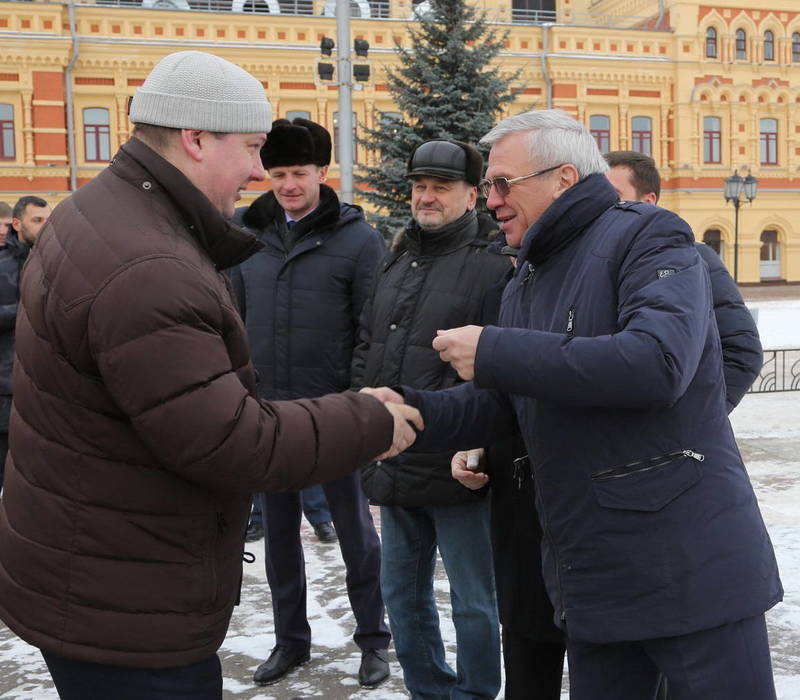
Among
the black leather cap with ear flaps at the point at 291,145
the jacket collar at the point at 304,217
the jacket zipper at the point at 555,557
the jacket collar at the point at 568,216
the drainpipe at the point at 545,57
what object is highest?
the drainpipe at the point at 545,57

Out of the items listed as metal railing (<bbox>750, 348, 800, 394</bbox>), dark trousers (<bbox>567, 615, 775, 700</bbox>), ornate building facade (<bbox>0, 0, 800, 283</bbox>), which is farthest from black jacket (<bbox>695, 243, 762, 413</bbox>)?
ornate building facade (<bbox>0, 0, 800, 283</bbox>)

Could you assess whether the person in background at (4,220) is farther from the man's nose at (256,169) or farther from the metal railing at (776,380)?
the metal railing at (776,380)

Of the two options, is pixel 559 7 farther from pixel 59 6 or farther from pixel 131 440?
pixel 131 440

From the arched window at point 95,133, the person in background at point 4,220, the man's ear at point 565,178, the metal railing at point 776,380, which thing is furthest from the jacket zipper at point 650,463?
the arched window at point 95,133

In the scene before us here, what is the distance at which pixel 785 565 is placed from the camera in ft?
17.0

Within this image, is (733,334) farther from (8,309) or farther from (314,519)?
(8,309)

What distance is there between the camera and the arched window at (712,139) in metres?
35.8

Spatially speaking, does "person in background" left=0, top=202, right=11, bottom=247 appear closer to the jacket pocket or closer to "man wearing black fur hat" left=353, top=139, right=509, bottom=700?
"man wearing black fur hat" left=353, top=139, right=509, bottom=700

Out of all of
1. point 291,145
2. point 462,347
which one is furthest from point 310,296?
point 462,347

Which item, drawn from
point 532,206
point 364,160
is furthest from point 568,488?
point 364,160

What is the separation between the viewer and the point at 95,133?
3064 cm

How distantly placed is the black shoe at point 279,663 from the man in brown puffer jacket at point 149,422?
6.05ft

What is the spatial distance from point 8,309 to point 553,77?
98.7ft

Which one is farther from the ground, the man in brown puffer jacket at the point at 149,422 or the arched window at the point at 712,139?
the arched window at the point at 712,139
